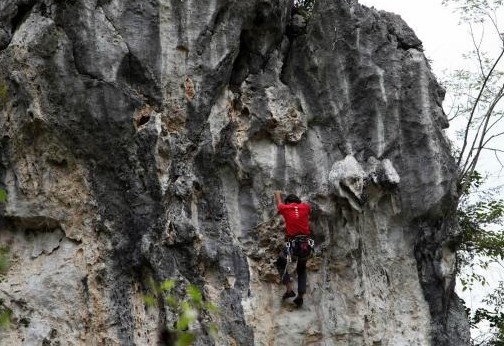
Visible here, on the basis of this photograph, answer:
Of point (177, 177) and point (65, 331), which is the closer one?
point (65, 331)

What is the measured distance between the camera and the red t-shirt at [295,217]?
912 centimetres

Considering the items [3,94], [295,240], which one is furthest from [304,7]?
[3,94]

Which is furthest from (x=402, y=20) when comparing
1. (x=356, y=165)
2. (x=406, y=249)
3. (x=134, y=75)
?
(x=134, y=75)

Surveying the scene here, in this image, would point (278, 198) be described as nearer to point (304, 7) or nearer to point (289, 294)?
point (289, 294)

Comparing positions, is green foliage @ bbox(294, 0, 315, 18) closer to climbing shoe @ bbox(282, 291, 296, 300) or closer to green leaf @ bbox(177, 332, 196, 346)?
climbing shoe @ bbox(282, 291, 296, 300)

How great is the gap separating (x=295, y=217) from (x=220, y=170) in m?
1.35

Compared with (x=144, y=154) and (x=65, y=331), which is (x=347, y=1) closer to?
(x=144, y=154)

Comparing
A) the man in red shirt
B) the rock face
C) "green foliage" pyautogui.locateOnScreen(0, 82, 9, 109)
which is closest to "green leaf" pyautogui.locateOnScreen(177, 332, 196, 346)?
the rock face

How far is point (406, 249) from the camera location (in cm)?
1014

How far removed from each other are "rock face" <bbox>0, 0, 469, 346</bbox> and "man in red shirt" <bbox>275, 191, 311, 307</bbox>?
31 cm

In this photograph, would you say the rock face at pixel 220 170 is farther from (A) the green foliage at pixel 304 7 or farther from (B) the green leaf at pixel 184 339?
(B) the green leaf at pixel 184 339

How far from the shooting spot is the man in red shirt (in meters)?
9.06

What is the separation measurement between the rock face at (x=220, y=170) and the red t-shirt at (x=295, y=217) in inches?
24.4

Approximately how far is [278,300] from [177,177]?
2.21 metres
